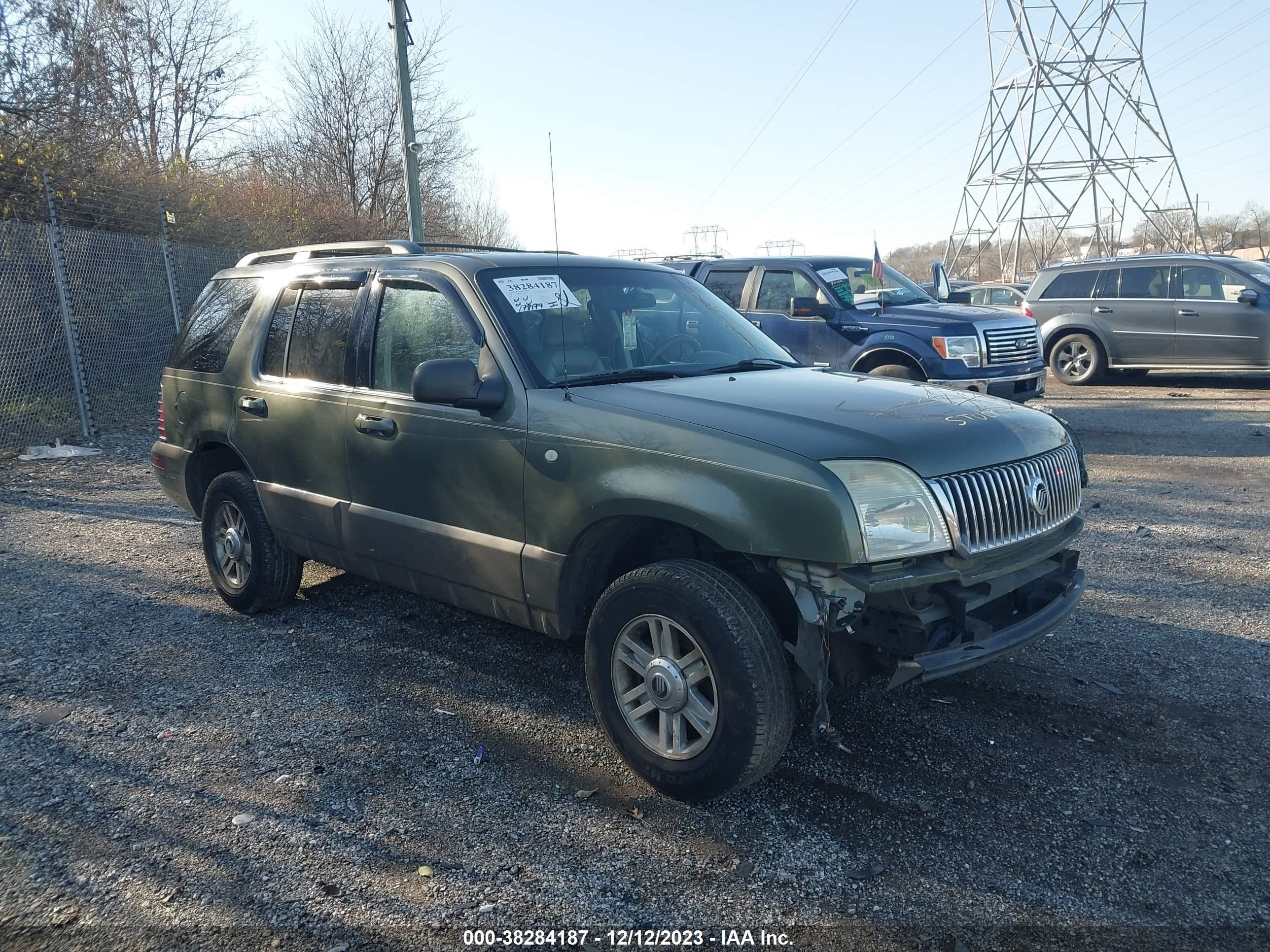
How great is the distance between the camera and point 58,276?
1040 centimetres

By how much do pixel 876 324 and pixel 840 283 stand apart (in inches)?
30.1

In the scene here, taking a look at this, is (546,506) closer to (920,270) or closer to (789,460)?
(789,460)

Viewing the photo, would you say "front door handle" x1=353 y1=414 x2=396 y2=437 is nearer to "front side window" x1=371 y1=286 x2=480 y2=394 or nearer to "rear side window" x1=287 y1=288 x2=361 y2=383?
"front side window" x1=371 y1=286 x2=480 y2=394

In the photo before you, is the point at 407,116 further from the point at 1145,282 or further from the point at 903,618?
the point at 903,618

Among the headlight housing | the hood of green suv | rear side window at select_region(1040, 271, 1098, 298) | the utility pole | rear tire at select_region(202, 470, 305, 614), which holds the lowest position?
rear tire at select_region(202, 470, 305, 614)

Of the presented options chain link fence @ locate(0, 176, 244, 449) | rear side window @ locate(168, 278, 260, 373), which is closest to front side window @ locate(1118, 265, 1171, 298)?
rear side window @ locate(168, 278, 260, 373)

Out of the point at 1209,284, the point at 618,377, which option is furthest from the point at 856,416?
the point at 1209,284

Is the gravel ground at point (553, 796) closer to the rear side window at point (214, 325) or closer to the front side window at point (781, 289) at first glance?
the rear side window at point (214, 325)

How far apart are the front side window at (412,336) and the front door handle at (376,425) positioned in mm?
149

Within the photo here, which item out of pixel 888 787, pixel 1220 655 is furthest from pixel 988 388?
pixel 888 787

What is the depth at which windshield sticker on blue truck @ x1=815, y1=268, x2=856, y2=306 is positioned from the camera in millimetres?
9969

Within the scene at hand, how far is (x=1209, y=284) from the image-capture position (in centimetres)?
1348

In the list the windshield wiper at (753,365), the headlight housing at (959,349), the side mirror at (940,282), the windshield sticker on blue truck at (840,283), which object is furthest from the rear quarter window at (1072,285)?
the windshield wiper at (753,365)

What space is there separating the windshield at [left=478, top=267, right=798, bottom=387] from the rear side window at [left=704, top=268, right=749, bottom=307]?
6.03 meters
